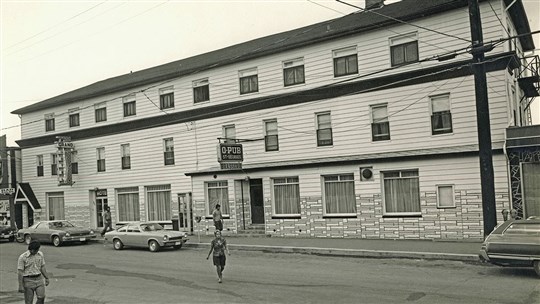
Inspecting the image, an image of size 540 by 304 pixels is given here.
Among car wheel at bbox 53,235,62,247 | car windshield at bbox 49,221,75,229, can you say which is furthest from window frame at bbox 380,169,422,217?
car windshield at bbox 49,221,75,229

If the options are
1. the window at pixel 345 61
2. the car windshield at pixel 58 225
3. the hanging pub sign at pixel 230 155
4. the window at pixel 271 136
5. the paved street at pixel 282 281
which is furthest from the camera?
the car windshield at pixel 58 225

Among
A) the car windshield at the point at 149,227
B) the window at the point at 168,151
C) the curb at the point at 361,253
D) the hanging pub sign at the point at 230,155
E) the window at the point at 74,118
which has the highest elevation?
the window at the point at 74,118

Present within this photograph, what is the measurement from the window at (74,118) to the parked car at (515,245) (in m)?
29.7

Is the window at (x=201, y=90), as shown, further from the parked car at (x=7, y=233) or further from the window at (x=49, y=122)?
the window at (x=49, y=122)

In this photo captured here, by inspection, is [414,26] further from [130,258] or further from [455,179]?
[130,258]

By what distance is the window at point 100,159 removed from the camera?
34500 mm

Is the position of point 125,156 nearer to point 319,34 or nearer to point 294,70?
point 294,70

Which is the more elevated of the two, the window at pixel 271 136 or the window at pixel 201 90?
the window at pixel 201 90

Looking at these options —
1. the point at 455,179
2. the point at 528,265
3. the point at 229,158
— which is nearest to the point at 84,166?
the point at 229,158

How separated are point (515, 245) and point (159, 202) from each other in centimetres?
2244

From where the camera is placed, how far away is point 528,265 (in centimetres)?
1329

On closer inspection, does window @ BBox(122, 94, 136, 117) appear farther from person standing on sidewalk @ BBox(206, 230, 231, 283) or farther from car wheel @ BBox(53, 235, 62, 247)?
person standing on sidewalk @ BBox(206, 230, 231, 283)

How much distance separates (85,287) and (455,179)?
14.1m

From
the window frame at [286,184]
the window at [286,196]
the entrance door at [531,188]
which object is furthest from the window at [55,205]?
the entrance door at [531,188]
